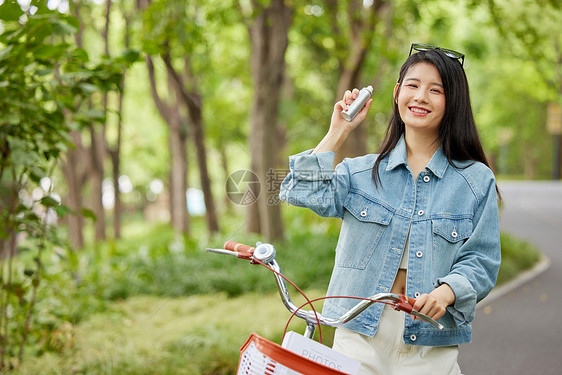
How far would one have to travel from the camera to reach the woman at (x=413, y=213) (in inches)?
80.5

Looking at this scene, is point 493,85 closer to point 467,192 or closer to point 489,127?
point 489,127

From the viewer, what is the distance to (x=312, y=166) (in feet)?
6.78

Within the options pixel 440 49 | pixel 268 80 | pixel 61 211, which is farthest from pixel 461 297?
pixel 268 80

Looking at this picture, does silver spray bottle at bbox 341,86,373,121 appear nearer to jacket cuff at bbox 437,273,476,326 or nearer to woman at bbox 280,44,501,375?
woman at bbox 280,44,501,375

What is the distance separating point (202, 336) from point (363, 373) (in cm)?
370

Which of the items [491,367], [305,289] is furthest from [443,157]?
[305,289]

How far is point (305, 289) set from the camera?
732cm

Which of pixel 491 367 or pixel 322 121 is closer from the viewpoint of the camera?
pixel 491 367

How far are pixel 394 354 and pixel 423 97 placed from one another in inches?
34.8

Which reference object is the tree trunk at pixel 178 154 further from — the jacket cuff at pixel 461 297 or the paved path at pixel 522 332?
the jacket cuff at pixel 461 297

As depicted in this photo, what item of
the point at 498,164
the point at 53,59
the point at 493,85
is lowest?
the point at 498,164

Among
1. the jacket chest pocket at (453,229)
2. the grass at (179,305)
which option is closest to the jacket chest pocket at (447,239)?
the jacket chest pocket at (453,229)

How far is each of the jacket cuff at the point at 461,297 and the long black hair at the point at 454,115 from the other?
0.42 m

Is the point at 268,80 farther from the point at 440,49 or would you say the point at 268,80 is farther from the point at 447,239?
the point at 447,239
